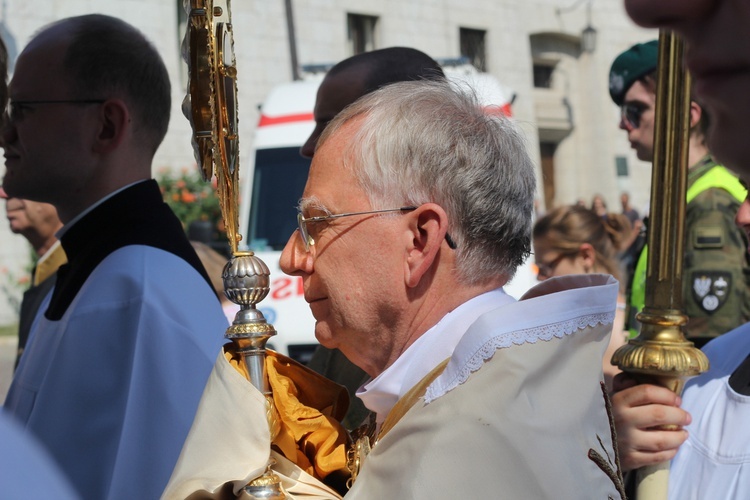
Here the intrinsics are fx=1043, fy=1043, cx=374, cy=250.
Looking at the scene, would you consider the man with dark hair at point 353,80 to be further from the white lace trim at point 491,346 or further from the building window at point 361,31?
the building window at point 361,31

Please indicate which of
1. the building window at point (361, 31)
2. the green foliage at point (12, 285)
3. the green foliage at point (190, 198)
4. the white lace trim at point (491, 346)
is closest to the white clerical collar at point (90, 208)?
the white lace trim at point (491, 346)

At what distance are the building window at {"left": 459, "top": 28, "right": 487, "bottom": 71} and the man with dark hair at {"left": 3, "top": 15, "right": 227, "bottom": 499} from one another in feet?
53.6

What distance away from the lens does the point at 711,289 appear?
11.2ft

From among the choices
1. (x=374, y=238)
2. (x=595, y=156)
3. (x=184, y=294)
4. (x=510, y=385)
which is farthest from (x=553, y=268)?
(x=595, y=156)

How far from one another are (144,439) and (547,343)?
1047 mm

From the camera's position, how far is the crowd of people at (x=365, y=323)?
1.51 m

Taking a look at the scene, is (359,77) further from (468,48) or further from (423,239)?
(468,48)

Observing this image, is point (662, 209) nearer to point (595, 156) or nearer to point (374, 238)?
point (374, 238)

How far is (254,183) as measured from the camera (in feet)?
23.9

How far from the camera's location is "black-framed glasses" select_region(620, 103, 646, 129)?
373 cm

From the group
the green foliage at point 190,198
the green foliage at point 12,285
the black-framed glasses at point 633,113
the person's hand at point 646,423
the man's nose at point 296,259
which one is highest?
the black-framed glasses at point 633,113

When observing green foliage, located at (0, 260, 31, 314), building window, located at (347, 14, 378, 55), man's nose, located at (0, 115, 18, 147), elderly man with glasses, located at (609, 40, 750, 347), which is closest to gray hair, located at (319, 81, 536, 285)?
man's nose, located at (0, 115, 18, 147)

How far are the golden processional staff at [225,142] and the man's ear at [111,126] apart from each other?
0.84 metres

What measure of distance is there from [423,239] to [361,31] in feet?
51.9
